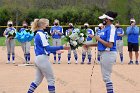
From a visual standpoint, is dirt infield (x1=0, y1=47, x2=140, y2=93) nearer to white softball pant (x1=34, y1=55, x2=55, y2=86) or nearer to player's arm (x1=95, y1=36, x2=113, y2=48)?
white softball pant (x1=34, y1=55, x2=55, y2=86)

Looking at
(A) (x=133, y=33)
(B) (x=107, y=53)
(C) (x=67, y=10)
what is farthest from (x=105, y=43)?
(C) (x=67, y=10)

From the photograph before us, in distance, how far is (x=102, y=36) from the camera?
34.1ft

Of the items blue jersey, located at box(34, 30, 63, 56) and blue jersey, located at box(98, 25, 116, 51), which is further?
blue jersey, located at box(98, 25, 116, 51)

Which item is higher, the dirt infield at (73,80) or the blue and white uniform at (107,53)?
the blue and white uniform at (107,53)

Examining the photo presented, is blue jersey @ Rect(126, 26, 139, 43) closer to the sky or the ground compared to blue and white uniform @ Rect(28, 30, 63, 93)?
closer to the sky

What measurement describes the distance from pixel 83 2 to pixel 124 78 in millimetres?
60745

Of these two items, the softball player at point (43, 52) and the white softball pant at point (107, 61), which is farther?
the white softball pant at point (107, 61)

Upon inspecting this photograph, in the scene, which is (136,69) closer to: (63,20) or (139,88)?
(139,88)

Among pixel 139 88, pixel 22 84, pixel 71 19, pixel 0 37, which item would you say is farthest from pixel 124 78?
pixel 71 19

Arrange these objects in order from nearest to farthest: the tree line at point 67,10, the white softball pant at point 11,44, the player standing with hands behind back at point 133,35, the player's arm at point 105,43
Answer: the player's arm at point 105,43, the player standing with hands behind back at point 133,35, the white softball pant at point 11,44, the tree line at point 67,10

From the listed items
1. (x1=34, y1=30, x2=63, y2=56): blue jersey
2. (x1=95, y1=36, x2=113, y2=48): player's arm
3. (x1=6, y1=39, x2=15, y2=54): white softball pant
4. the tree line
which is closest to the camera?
(x1=34, y1=30, x2=63, y2=56): blue jersey


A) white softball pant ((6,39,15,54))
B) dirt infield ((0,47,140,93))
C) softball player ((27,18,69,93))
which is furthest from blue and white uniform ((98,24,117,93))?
white softball pant ((6,39,15,54))

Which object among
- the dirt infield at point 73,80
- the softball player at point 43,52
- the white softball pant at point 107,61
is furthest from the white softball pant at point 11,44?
the white softball pant at point 107,61

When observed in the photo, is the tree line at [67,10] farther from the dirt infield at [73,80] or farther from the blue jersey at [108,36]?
the blue jersey at [108,36]
